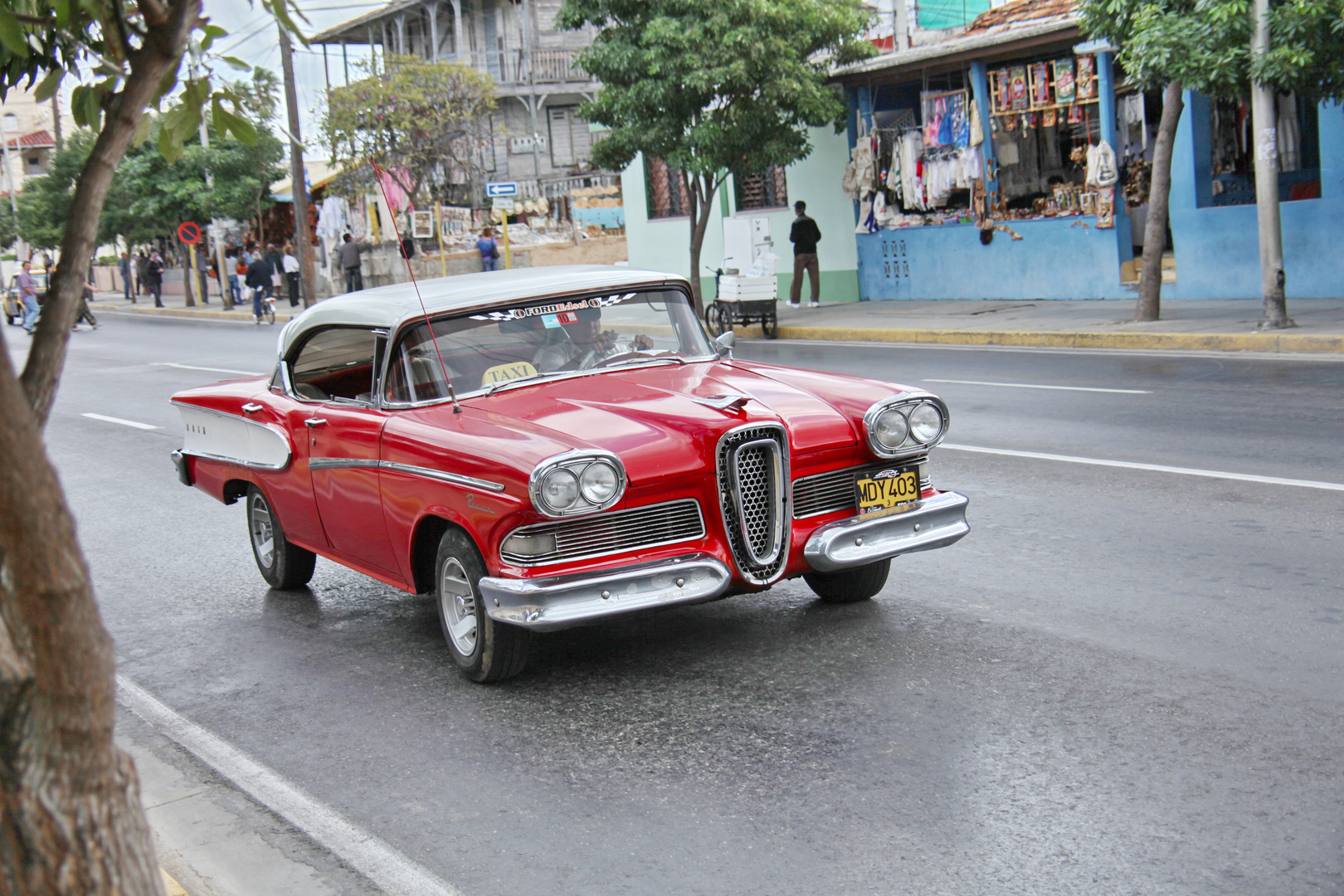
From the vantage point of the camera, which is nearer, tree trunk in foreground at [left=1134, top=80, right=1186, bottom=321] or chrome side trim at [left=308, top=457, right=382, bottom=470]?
chrome side trim at [left=308, top=457, right=382, bottom=470]

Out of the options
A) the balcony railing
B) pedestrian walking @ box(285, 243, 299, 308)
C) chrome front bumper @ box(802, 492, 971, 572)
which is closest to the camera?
chrome front bumper @ box(802, 492, 971, 572)

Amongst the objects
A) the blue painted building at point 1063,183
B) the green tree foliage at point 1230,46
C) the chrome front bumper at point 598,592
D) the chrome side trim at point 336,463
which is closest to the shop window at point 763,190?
the blue painted building at point 1063,183

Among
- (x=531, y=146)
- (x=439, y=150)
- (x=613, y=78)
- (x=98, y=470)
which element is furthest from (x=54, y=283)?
(x=531, y=146)

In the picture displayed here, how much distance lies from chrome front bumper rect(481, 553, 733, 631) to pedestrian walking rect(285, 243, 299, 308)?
110ft

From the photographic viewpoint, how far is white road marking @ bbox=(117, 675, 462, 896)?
3799mm

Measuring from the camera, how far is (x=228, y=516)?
9.29 meters

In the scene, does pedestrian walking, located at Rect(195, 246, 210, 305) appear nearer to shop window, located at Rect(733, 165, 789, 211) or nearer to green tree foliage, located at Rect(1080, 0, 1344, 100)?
shop window, located at Rect(733, 165, 789, 211)

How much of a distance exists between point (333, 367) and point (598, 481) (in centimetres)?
247

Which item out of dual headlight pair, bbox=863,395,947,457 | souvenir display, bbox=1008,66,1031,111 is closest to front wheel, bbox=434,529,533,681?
dual headlight pair, bbox=863,395,947,457

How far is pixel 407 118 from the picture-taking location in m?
38.0

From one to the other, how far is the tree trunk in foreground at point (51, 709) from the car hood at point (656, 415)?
2.50m

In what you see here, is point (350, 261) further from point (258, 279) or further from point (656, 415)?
point (656, 415)

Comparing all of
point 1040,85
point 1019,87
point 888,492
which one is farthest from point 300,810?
point 1019,87

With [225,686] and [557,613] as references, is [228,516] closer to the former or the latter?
[225,686]
